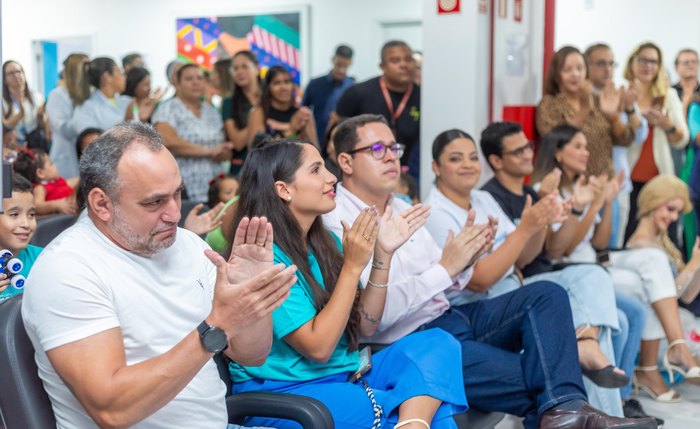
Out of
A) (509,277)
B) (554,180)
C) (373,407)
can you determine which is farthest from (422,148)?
(373,407)

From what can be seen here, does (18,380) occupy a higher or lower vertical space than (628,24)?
lower

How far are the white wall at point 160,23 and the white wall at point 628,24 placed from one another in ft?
4.85

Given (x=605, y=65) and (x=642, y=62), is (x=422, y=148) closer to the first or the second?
(x=605, y=65)

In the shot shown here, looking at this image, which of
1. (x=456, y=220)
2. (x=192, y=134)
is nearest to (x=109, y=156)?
(x=456, y=220)

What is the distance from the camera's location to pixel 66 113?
5566 millimetres

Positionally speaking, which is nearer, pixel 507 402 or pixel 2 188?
pixel 2 188

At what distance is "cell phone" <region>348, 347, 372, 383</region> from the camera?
2.43 metres

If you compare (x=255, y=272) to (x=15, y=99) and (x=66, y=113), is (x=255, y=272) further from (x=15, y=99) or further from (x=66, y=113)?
(x=66, y=113)

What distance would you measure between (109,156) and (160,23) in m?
8.61

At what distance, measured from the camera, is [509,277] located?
344cm

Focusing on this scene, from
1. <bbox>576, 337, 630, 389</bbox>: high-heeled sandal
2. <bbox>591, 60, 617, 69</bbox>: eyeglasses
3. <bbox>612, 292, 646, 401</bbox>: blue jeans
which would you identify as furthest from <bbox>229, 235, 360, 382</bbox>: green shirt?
<bbox>591, 60, 617, 69</bbox>: eyeglasses

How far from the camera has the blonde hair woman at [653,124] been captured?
562cm

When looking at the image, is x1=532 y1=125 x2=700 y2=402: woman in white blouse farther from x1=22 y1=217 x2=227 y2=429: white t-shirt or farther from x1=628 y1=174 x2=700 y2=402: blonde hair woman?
x1=22 y1=217 x2=227 y2=429: white t-shirt

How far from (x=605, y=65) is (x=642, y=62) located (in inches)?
18.5
